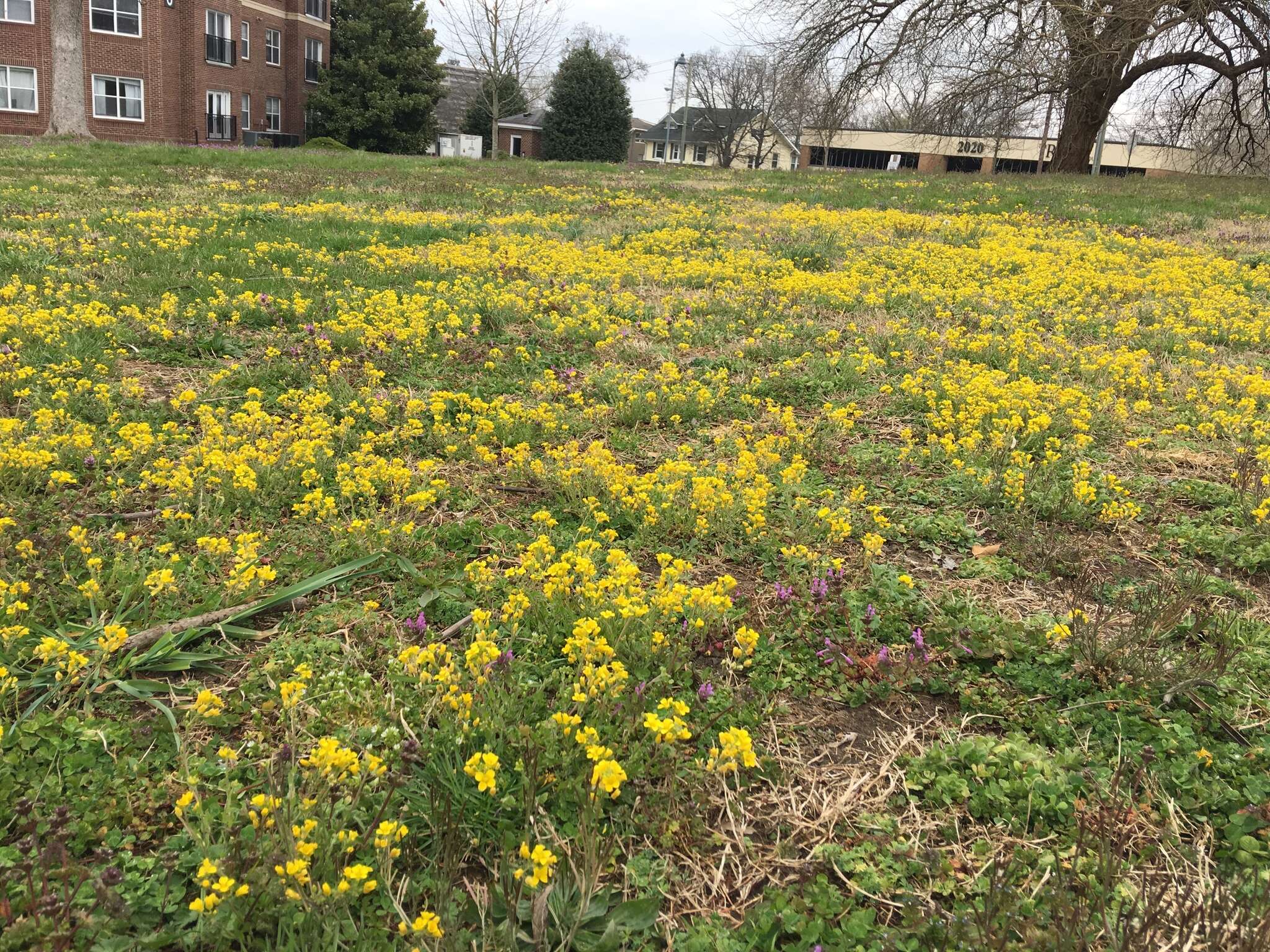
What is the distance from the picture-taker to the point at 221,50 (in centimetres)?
3903

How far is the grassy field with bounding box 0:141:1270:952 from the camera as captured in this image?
224 cm

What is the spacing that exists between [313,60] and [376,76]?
637cm

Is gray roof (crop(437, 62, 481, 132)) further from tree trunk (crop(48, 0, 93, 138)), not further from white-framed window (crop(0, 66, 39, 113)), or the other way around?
tree trunk (crop(48, 0, 93, 138))

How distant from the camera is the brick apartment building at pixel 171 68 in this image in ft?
109

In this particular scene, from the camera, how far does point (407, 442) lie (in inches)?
204

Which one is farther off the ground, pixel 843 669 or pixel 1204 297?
pixel 1204 297

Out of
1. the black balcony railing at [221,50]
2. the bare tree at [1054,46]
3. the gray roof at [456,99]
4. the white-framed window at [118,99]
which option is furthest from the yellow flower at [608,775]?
the gray roof at [456,99]

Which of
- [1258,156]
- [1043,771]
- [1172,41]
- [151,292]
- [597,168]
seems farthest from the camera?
[1258,156]

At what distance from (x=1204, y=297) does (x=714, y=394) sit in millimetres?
7162

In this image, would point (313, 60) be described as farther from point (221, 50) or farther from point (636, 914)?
point (636, 914)

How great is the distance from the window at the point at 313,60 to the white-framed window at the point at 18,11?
14157mm

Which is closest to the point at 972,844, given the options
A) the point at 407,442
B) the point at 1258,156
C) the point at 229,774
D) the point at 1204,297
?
the point at 229,774

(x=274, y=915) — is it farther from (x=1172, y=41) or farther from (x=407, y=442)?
(x=1172, y=41)

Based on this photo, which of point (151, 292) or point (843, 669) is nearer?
point (843, 669)
